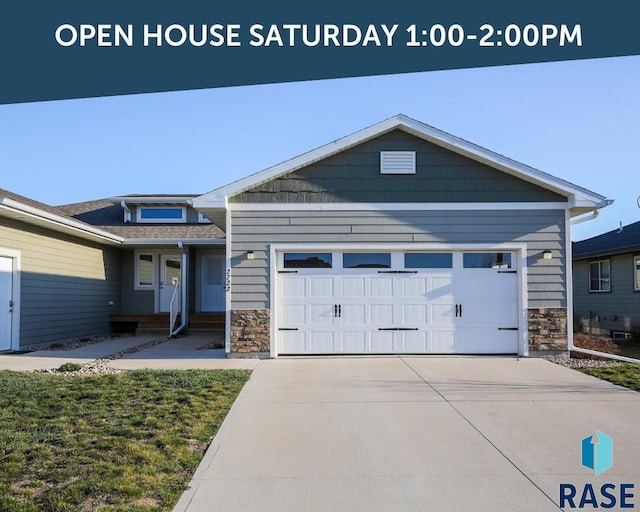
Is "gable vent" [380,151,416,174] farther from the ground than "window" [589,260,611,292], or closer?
farther from the ground

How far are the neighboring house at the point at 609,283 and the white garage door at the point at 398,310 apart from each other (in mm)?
7227

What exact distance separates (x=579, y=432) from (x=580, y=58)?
6235 mm

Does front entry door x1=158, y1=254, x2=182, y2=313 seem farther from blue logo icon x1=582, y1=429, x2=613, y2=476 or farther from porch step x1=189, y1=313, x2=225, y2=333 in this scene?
blue logo icon x1=582, y1=429, x2=613, y2=476

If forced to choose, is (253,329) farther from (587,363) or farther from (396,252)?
(587,363)

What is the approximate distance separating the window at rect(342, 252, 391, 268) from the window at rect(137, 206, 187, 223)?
9.31 metres

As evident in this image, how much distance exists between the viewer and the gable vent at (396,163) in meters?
9.91

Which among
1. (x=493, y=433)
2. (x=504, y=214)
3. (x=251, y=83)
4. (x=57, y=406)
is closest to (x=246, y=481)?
(x=493, y=433)

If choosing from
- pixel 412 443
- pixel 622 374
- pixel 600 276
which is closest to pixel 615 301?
pixel 600 276

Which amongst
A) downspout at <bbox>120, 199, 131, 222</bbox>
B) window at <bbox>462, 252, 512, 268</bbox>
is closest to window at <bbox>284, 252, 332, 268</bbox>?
window at <bbox>462, 252, 512, 268</bbox>

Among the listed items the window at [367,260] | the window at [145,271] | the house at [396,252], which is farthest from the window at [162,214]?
the window at [367,260]

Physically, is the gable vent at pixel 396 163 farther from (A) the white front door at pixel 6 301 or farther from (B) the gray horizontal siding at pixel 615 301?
(B) the gray horizontal siding at pixel 615 301

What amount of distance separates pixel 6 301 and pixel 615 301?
670 inches

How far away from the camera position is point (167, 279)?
16594mm

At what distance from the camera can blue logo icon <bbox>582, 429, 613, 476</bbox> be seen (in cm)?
427
